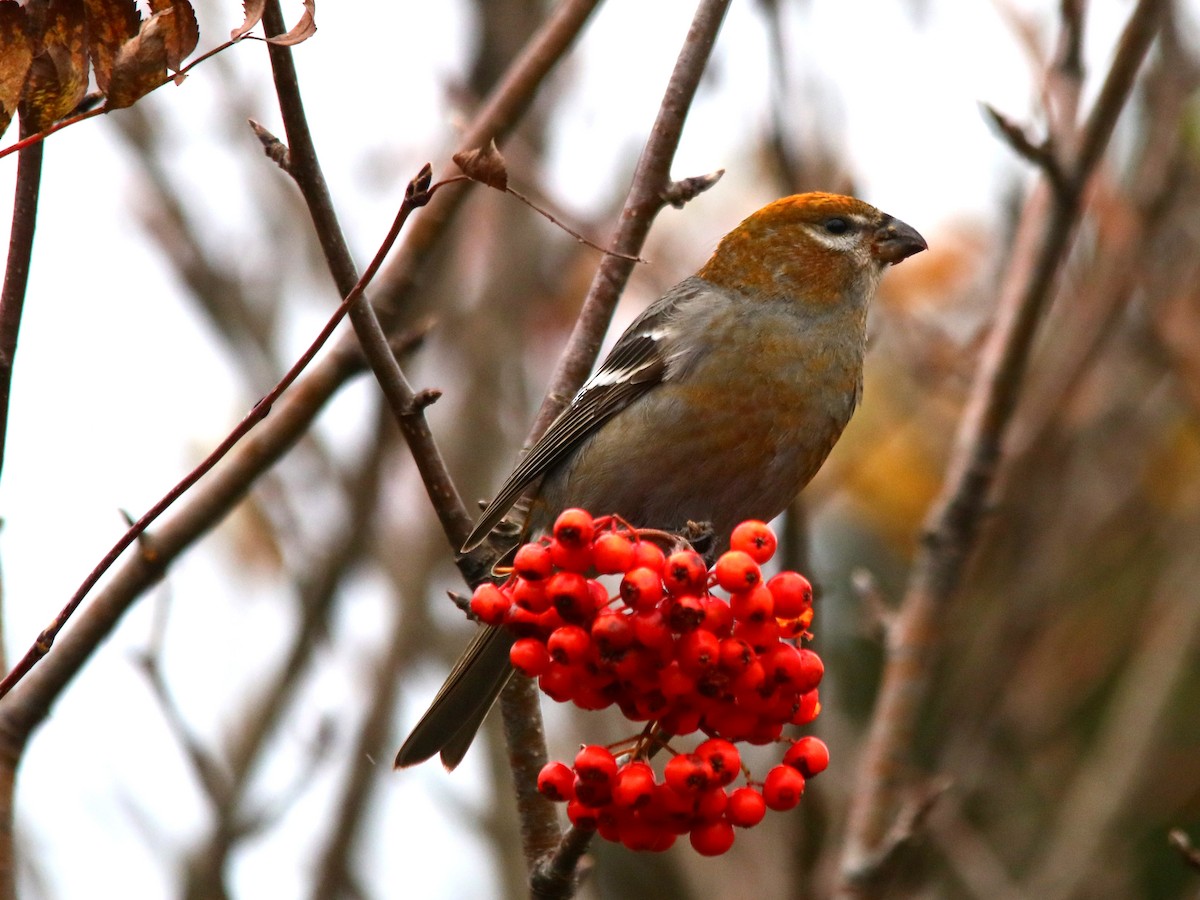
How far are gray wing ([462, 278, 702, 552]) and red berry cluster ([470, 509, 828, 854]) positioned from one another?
0.95 metres

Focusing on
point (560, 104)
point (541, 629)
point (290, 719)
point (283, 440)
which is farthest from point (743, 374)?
point (560, 104)

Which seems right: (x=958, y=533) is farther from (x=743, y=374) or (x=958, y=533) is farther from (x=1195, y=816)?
(x=1195, y=816)

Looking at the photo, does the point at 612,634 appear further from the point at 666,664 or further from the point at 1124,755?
the point at 1124,755

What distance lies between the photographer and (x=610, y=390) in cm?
425

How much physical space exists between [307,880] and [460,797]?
46.1 inches

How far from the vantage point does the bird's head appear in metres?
4.64

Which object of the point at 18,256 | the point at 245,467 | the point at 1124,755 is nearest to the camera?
the point at 18,256

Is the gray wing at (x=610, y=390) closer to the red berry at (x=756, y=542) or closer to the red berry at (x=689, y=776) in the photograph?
the red berry at (x=756, y=542)

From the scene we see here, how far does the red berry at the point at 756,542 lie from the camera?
8.24ft

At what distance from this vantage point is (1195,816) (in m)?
5.89

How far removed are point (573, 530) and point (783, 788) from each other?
61cm

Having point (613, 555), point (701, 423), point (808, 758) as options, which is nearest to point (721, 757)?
point (808, 758)

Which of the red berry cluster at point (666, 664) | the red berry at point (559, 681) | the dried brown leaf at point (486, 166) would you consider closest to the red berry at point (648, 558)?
the red berry cluster at point (666, 664)

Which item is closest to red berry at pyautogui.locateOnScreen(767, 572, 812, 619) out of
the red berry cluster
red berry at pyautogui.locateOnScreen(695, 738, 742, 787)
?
the red berry cluster
